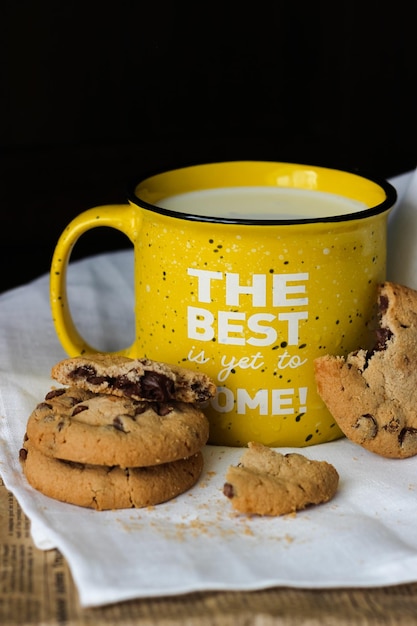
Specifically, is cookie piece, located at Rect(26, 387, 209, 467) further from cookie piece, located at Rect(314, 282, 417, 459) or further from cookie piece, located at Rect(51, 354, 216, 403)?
cookie piece, located at Rect(314, 282, 417, 459)

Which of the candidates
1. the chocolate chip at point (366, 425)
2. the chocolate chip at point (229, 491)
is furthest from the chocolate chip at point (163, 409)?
the chocolate chip at point (366, 425)

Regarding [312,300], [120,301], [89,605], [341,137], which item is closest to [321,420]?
[312,300]

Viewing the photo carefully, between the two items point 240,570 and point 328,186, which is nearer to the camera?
point 240,570

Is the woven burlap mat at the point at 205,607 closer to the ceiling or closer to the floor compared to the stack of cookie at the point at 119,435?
closer to the floor

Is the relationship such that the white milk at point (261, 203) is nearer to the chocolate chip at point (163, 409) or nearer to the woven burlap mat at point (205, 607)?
the chocolate chip at point (163, 409)

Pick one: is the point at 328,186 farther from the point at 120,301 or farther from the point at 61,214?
the point at 61,214

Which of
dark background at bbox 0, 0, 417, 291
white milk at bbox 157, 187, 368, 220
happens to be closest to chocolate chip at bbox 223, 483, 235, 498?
white milk at bbox 157, 187, 368, 220
